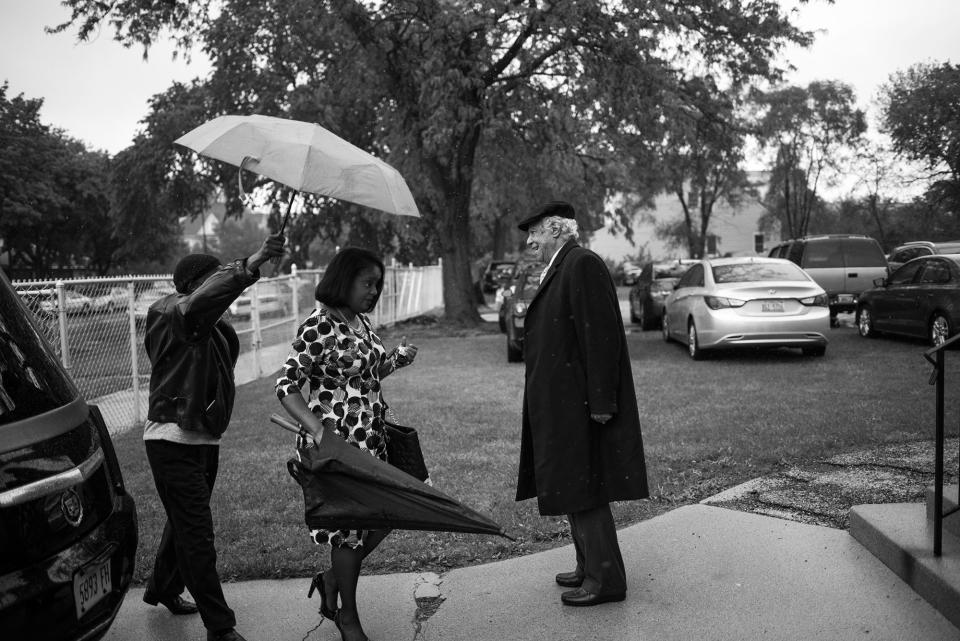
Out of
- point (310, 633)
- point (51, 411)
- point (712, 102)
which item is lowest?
point (310, 633)

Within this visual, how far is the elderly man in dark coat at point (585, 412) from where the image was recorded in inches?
157

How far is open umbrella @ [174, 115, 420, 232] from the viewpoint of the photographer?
12.7 ft

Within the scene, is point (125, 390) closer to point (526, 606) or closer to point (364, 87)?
point (526, 606)

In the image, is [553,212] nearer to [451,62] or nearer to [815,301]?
[815,301]

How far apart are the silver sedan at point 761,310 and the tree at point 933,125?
24639 millimetres

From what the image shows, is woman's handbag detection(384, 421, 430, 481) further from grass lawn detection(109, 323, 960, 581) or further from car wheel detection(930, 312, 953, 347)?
car wheel detection(930, 312, 953, 347)

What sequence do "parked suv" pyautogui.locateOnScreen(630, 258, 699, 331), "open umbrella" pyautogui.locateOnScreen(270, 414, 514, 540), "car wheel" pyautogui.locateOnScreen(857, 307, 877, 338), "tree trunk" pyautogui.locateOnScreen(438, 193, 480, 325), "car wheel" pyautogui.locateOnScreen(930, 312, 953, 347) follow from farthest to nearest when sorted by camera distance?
"tree trunk" pyautogui.locateOnScreen(438, 193, 480, 325) < "parked suv" pyautogui.locateOnScreen(630, 258, 699, 331) < "car wheel" pyautogui.locateOnScreen(857, 307, 877, 338) < "car wheel" pyautogui.locateOnScreen(930, 312, 953, 347) < "open umbrella" pyautogui.locateOnScreen(270, 414, 514, 540)

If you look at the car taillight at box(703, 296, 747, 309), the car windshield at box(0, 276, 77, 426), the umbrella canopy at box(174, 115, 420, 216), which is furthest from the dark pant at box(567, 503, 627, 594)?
the car taillight at box(703, 296, 747, 309)

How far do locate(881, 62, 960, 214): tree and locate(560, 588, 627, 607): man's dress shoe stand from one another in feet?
111

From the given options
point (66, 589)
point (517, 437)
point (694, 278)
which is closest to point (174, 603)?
point (66, 589)

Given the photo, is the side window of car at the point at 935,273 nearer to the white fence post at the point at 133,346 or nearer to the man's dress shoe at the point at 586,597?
the man's dress shoe at the point at 586,597

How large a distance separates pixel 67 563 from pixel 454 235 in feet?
66.2

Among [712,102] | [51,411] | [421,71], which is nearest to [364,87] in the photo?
[421,71]

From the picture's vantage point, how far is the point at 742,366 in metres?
12.1
